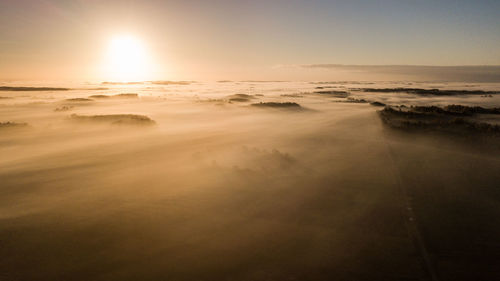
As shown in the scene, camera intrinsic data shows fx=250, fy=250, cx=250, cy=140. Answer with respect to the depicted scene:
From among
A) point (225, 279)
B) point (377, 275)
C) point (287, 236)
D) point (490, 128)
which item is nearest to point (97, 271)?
point (225, 279)

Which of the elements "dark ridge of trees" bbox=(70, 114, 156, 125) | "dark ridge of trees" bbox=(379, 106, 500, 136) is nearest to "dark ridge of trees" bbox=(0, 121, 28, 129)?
"dark ridge of trees" bbox=(70, 114, 156, 125)

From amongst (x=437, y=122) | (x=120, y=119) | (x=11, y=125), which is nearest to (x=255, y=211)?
(x=437, y=122)

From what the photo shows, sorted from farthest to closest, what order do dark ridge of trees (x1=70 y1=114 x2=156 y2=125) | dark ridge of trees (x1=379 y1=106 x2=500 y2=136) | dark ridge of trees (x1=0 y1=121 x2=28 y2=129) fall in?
dark ridge of trees (x1=70 y1=114 x2=156 y2=125) → dark ridge of trees (x1=0 y1=121 x2=28 y2=129) → dark ridge of trees (x1=379 y1=106 x2=500 y2=136)

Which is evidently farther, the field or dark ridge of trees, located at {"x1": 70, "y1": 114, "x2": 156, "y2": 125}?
dark ridge of trees, located at {"x1": 70, "y1": 114, "x2": 156, "y2": 125}

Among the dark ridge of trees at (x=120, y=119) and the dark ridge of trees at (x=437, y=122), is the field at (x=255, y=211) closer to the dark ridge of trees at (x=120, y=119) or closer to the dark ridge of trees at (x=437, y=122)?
the dark ridge of trees at (x=437, y=122)

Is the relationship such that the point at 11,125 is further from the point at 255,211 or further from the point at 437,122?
the point at 437,122

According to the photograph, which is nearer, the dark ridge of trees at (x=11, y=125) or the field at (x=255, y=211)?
the field at (x=255, y=211)

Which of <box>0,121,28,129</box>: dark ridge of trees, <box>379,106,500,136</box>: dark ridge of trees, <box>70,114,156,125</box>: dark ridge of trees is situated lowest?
<box>379,106,500,136</box>: dark ridge of trees

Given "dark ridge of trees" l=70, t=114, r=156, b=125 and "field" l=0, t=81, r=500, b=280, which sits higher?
"dark ridge of trees" l=70, t=114, r=156, b=125

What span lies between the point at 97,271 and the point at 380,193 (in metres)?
5.69

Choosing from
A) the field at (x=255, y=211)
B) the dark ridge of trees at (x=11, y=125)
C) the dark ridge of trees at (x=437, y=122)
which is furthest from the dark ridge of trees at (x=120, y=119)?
the dark ridge of trees at (x=437, y=122)

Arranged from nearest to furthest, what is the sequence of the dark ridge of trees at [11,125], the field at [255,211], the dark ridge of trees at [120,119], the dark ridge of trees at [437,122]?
the field at [255,211], the dark ridge of trees at [437,122], the dark ridge of trees at [11,125], the dark ridge of trees at [120,119]

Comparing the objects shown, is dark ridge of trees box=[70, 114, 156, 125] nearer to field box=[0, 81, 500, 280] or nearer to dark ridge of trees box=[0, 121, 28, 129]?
dark ridge of trees box=[0, 121, 28, 129]

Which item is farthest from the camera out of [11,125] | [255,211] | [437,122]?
[11,125]
